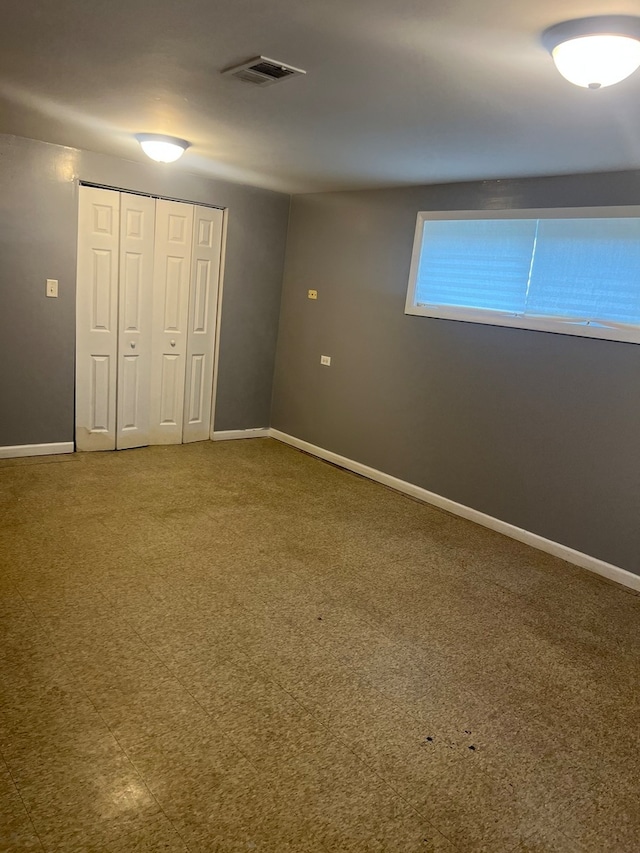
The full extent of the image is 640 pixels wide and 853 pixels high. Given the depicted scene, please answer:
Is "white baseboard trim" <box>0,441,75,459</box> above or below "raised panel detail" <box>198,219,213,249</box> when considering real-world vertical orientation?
below

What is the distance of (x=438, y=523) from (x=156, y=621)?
87.4 inches

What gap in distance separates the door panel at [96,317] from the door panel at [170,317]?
0.37m

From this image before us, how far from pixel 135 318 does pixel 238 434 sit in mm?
1532

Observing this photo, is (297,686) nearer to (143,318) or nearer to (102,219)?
(143,318)

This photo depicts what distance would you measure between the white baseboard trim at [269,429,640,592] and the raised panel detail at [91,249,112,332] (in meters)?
2.05

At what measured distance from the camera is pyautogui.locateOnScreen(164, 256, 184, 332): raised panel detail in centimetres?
513

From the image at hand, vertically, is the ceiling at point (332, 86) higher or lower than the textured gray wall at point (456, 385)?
higher

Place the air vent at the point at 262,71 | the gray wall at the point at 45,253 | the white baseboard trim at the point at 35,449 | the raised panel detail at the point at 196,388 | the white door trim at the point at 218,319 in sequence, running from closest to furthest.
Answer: the air vent at the point at 262,71, the gray wall at the point at 45,253, the white baseboard trim at the point at 35,449, the white door trim at the point at 218,319, the raised panel detail at the point at 196,388

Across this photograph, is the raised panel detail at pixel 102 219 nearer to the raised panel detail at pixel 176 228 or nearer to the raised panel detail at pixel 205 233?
the raised panel detail at pixel 176 228

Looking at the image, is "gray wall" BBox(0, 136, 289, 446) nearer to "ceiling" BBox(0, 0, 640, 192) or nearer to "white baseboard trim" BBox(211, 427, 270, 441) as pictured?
"ceiling" BBox(0, 0, 640, 192)

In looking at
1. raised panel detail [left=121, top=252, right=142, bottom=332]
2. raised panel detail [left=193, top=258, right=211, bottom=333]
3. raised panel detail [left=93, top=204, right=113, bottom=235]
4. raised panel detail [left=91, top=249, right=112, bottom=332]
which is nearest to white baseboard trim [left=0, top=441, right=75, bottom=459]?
raised panel detail [left=91, top=249, right=112, bottom=332]

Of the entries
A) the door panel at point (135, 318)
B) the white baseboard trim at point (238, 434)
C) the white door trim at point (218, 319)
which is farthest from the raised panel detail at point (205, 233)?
the white baseboard trim at point (238, 434)

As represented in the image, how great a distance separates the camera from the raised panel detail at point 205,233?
5.23m

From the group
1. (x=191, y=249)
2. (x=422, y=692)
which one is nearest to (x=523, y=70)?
(x=422, y=692)
